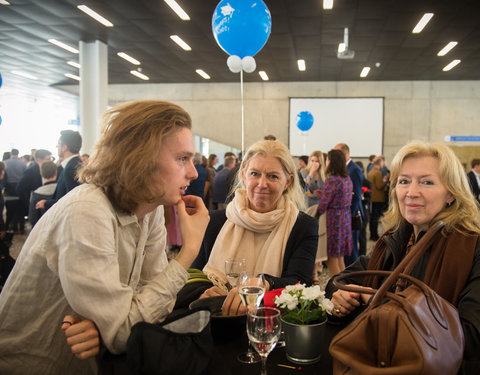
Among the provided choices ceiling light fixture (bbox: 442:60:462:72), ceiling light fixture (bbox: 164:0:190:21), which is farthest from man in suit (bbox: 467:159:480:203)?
ceiling light fixture (bbox: 164:0:190:21)

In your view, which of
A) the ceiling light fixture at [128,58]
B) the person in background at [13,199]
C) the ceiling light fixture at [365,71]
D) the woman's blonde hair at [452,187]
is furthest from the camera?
the ceiling light fixture at [365,71]

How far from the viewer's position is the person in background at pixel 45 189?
488 cm

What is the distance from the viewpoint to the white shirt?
1.07 m

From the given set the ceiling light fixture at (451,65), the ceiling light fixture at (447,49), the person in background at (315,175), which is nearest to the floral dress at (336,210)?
the person in background at (315,175)

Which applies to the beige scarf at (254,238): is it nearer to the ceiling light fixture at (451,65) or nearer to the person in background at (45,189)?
the person in background at (45,189)

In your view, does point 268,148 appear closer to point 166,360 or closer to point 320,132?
point 166,360

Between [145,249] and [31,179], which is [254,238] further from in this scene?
[31,179]

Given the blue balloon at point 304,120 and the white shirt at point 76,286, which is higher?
the blue balloon at point 304,120

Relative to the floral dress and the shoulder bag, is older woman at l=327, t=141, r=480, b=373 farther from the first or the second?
the floral dress

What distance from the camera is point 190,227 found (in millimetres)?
1421

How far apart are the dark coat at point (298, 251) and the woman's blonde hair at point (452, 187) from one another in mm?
505

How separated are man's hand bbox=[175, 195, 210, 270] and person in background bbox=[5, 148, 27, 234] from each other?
23.4 feet

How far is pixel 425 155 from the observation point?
1690 millimetres

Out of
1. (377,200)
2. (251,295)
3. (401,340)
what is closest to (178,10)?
(377,200)
